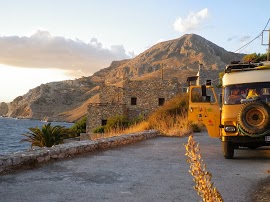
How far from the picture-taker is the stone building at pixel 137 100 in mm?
40688

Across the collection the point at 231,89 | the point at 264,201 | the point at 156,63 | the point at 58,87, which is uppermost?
the point at 156,63

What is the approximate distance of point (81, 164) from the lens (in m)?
9.05

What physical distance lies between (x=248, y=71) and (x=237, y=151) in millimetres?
3543

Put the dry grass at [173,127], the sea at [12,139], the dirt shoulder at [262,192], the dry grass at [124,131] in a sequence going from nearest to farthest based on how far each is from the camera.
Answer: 1. the dirt shoulder at [262,192]
2. the dry grass at [124,131]
3. the dry grass at [173,127]
4. the sea at [12,139]

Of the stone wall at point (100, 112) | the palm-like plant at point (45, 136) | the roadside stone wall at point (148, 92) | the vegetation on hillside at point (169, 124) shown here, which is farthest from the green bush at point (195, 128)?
the roadside stone wall at point (148, 92)

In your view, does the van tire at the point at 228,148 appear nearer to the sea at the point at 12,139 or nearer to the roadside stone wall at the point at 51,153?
the roadside stone wall at the point at 51,153

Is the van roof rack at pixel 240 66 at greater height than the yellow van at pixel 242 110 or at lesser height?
greater

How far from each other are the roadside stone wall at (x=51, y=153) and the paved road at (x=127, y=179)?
0.30 metres

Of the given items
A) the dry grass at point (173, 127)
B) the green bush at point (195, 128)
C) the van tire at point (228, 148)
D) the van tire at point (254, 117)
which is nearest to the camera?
the van tire at point (254, 117)

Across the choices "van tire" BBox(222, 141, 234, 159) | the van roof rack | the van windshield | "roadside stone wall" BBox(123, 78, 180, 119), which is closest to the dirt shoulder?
"van tire" BBox(222, 141, 234, 159)

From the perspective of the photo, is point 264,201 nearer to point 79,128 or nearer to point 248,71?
point 248,71

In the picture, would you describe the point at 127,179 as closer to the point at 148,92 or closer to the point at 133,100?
the point at 148,92

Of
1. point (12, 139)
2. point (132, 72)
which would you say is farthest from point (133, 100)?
point (132, 72)

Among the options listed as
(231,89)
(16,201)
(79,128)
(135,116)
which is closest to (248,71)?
(231,89)
